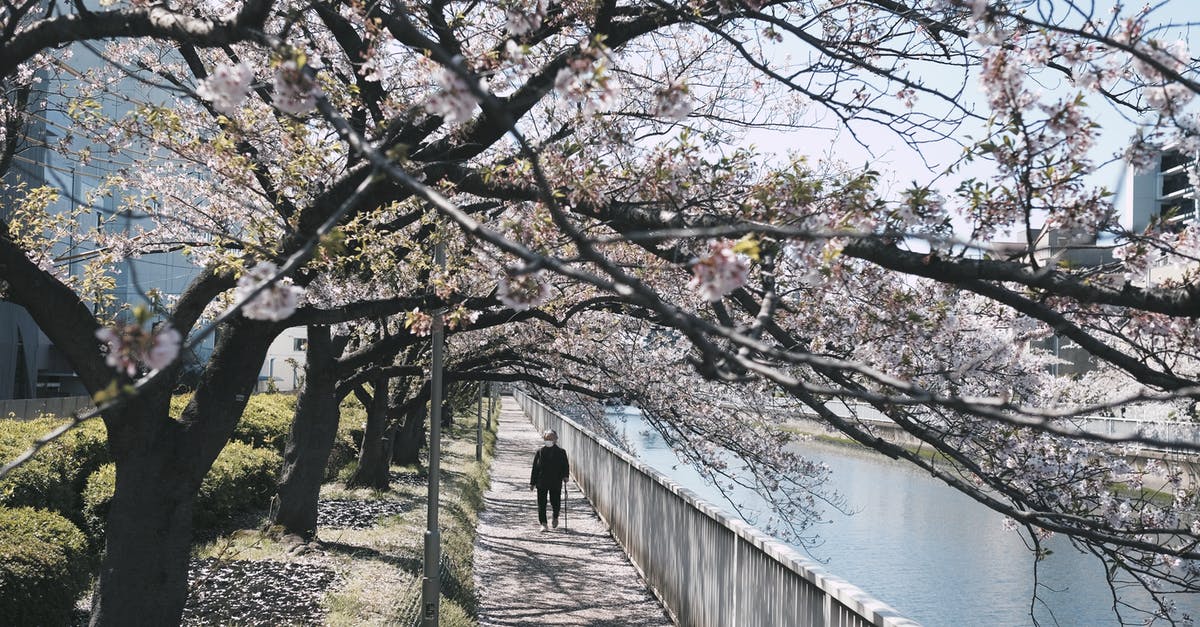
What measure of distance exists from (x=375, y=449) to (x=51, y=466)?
7.54m

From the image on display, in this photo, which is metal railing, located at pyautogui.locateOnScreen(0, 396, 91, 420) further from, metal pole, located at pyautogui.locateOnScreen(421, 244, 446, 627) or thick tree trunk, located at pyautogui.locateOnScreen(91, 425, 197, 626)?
thick tree trunk, located at pyautogui.locateOnScreen(91, 425, 197, 626)

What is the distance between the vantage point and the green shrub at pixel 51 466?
9.59 meters

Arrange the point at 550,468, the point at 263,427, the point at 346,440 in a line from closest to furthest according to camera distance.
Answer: the point at 550,468
the point at 263,427
the point at 346,440

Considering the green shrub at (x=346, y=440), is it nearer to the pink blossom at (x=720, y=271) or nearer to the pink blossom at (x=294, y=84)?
the pink blossom at (x=294, y=84)

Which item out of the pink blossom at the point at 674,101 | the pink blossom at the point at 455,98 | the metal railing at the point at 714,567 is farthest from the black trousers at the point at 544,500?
the pink blossom at the point at 455,98

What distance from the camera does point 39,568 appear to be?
742 centimetres

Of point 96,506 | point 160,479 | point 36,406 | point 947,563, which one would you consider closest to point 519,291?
point 160,479

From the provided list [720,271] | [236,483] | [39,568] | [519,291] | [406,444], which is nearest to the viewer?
[720,271]

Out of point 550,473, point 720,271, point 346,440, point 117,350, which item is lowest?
point 550,473

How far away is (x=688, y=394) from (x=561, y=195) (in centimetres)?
806

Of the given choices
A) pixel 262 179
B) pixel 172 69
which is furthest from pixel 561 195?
pixel 172 69

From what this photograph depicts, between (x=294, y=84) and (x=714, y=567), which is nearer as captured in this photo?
(x=294, y=84)

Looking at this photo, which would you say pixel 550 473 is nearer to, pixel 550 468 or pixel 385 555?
pixel 550 468

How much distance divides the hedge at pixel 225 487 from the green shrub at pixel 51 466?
0.19m
